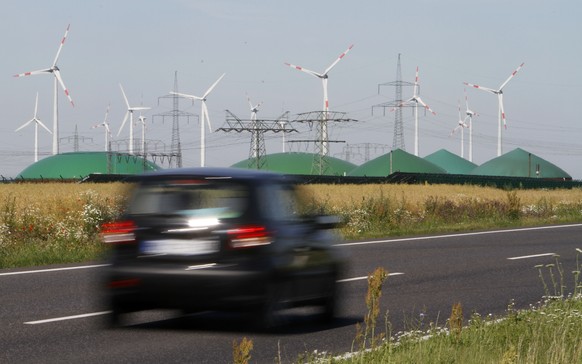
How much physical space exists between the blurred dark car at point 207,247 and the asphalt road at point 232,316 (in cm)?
36

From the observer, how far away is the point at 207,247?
10281 millimetres

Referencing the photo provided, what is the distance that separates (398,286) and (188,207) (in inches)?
222

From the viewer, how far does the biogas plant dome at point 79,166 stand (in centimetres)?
12744

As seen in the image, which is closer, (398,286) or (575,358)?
(575,358)

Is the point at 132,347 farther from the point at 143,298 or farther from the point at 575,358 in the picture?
the point at 575,358

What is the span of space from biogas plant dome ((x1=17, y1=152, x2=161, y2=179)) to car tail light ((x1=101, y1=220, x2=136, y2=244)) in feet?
379

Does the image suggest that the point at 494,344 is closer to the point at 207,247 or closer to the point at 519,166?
the point at 207,247

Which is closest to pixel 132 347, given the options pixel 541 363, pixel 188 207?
pixel 188 207

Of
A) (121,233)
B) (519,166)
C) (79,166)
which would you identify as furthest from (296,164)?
(121,233)

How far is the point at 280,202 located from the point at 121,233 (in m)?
1.60

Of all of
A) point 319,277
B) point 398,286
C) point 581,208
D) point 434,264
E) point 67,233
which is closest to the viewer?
point 319,277

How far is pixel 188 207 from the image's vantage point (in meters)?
10.5

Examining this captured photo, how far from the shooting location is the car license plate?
405 inches

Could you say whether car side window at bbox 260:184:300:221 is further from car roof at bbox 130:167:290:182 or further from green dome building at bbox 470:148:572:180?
green dome building at bbox 470:148:572:180
